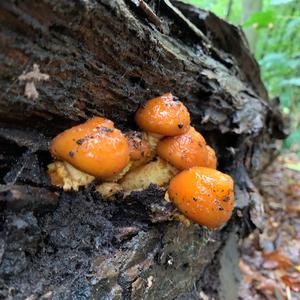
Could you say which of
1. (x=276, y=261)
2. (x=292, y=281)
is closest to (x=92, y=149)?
(x=292, y=281)

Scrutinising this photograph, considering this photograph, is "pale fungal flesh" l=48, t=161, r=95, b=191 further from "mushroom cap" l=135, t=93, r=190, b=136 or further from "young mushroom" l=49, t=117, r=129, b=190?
"mushroom cap" l=135, t=93, r=190, b=136

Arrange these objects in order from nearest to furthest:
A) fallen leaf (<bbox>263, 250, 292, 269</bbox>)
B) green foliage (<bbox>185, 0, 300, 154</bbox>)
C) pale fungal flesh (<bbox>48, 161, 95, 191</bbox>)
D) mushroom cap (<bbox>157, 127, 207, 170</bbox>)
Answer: pale fungal flesh (<bbox>48, 161, 95, 191</bbox>) → mushroom cap (<bbox>157, 127, 207, 170</bbox>) → fallen leaf (<bbox>263, 250, 292, 269</bbox>) → green foliage (<bbox>185, 0, 300, 154</bbox>)

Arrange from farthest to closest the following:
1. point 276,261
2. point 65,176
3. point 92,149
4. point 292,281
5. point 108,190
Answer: point 276,261
point 292,281
point 108,190
point 65,176
point 92,149

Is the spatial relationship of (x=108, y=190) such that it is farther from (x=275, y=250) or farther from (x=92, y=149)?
(x=275, y=250)

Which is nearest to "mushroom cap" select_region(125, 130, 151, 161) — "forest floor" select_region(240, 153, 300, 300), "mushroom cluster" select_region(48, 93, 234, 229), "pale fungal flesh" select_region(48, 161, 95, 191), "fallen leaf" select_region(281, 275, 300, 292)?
"mushroom cluster" select_region(48, 93, 234, 229)

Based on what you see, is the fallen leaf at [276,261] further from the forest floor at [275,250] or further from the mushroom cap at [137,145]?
the mushroom cap at [137,145]

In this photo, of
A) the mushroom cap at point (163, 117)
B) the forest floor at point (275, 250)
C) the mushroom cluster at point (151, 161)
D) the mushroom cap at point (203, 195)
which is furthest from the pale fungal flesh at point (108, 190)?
the forest floor at point (275, 250)
